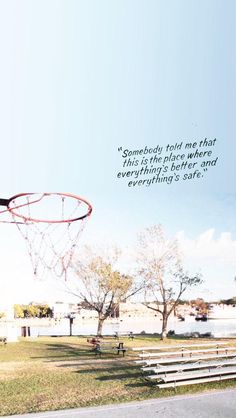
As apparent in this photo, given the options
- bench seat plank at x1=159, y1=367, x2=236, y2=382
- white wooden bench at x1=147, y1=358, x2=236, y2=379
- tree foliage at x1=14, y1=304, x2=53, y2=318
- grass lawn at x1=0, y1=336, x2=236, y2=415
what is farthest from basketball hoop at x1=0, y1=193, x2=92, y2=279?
tree foliage at x1=14, y1=304, x2=53, y2=318

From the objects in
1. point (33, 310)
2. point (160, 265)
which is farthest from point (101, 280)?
point (33, 310)

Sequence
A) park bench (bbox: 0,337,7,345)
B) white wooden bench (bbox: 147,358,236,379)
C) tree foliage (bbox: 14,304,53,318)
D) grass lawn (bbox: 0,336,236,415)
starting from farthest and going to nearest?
tree foliage (bbox: 14,304,53,318) → park bench (bbox: 0,337,7,345) → white wooden bench (bbox: 147,358,236,379) → grass lawn (bbox: 0,336,236,415)

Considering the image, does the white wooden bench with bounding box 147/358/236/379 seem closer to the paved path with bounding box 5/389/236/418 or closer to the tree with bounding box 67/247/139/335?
the paved path with bounding box 5/389/236/418

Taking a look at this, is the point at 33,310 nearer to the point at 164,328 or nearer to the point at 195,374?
the point at 164,328

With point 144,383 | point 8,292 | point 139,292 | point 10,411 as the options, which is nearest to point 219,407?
point 144,383

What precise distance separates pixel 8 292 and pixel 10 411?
1289 cm

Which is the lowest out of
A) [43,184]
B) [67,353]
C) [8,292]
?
[67,353]

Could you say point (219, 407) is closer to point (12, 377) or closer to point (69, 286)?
point (12, 377)

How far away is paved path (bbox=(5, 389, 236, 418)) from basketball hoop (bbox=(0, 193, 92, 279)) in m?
4.23

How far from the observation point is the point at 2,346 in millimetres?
17531

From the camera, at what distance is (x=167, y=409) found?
7.00 meters

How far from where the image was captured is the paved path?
6629mm

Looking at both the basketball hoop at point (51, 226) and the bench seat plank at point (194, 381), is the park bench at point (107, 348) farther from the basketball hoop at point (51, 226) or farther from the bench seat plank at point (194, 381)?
the bench seat plank at point (194, 381)

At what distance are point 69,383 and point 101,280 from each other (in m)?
13.3
